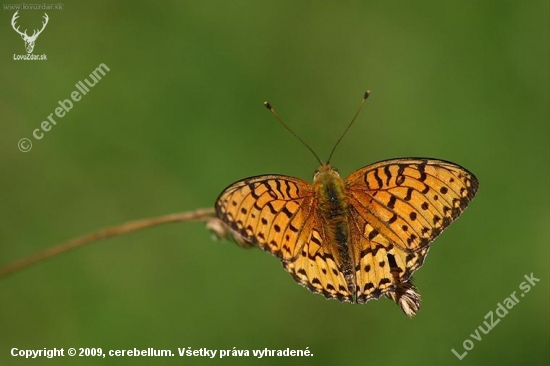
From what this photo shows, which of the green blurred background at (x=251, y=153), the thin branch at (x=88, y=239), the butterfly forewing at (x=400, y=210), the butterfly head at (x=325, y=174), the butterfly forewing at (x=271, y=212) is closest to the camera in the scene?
the thin branch at (x=88, y=239)

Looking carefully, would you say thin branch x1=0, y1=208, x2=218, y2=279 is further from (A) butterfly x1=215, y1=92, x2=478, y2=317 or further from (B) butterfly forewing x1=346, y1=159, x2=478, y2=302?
(B) butterfly forewing x1=346, y1=159, x2=478, y2=302

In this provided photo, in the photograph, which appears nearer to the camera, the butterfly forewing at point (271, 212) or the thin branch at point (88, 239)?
the thin branch at point (88, 239)

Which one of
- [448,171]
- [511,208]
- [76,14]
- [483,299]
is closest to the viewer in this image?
[448,171]

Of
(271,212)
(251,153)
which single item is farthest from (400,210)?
(251,153)

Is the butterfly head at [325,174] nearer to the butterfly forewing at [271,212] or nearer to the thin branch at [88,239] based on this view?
the butterfly forewing at [271,212]

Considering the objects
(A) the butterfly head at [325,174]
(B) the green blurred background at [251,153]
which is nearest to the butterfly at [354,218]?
(A) the butterfly head at [325,174]

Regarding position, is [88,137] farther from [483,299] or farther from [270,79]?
[483,299]

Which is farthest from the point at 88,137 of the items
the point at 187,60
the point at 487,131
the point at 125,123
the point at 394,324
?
the point at 487,131

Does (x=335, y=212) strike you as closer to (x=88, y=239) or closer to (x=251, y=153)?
(x=88, y=239)
